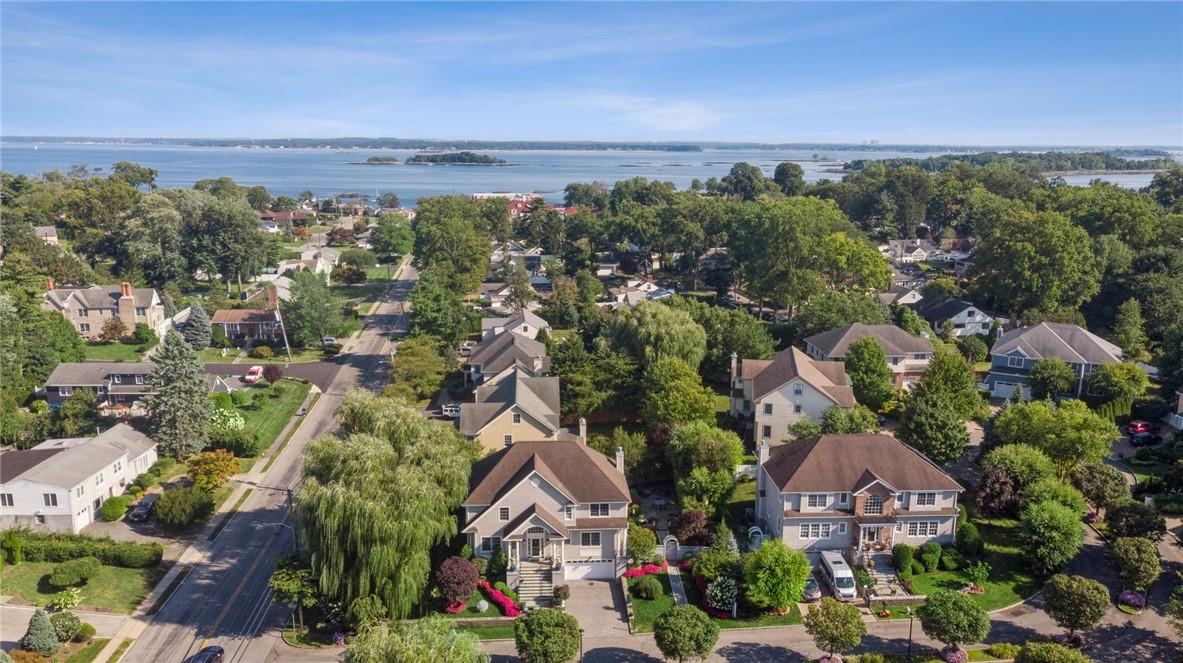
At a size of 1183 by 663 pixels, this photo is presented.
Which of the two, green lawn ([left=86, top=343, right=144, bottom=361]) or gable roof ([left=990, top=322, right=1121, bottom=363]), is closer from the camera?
gable roof ([left=990, top=322, right=1121, bottom=363])

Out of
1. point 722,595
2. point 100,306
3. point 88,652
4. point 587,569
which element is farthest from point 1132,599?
point 100,306

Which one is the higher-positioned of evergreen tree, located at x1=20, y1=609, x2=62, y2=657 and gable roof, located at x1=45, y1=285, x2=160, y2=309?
gable roof, located at x1=45, y1=285, x2=160, y2=309

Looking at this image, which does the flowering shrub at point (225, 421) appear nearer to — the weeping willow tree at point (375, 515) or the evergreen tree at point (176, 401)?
the evergreen tree at point (176, 401)

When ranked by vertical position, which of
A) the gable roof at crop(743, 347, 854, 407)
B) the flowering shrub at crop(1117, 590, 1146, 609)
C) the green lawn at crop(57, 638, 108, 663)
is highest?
the gable roof at crop(743, 347, 854, 407)

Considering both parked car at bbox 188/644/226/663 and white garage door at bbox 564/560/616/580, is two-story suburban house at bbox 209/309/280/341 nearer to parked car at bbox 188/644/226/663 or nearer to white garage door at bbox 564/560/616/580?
parked car at bbox 188/644/226/663

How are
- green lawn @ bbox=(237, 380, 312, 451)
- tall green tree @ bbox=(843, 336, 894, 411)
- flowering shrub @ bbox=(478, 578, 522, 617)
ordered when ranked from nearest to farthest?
flowering shrub @ bbox=(478, 578, 522, 617) < green lawn @ bbox=(237, 380, 312, 451) < tall green tree @ bbox=(843, 336, 894, 411)

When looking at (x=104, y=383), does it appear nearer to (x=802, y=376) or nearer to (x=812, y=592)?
(x=802, y=376)

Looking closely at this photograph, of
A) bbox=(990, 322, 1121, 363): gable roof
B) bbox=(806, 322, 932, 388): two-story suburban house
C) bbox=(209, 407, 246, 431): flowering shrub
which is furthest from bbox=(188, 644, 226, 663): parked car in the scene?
bbox=(990, 322, 1121, 363): gable roof

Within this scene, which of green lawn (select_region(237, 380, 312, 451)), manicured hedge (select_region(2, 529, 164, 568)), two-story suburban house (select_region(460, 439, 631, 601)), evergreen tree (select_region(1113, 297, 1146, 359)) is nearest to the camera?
two-story suburban house (select_region(460, 439, 631, 601))

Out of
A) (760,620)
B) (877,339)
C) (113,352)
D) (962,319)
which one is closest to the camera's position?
(760,620)
